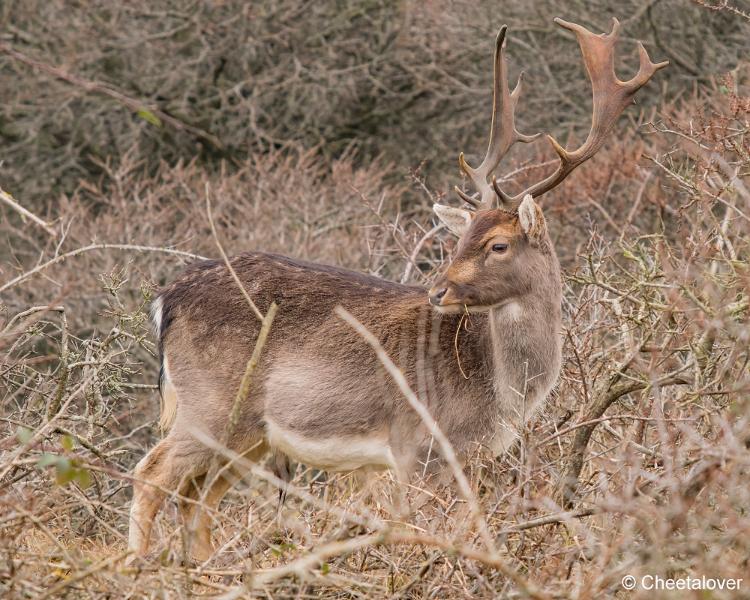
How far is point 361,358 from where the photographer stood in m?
6.54

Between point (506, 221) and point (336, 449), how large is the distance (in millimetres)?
1447

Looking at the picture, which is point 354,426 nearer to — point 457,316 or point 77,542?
point 457,316

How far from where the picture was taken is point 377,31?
15.9 m

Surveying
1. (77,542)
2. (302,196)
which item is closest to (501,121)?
(77,542)

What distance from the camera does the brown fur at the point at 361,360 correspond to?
6430mm

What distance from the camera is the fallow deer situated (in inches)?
253

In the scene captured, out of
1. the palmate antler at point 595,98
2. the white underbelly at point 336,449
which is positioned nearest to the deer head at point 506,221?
the palmate antler at point 595,98

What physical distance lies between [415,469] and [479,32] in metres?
9.28

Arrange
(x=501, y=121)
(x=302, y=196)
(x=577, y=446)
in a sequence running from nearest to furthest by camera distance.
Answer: (x=577, y=446) < (x=501, y=121) < (x=302, y=196)

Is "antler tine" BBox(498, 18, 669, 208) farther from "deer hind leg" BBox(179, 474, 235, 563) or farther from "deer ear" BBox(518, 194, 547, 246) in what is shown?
"deer hind leg" BBox(179, 474, 235, 563)

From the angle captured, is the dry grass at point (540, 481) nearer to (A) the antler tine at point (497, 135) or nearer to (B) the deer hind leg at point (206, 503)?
(B) the deer hind leg at point (206, 503)

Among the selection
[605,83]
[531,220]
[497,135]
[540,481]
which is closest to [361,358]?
[531,220]

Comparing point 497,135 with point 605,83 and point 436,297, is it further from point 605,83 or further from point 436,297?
point 436,297

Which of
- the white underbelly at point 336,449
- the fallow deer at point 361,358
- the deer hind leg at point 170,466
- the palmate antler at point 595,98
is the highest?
the palmate antler at point 595,98
